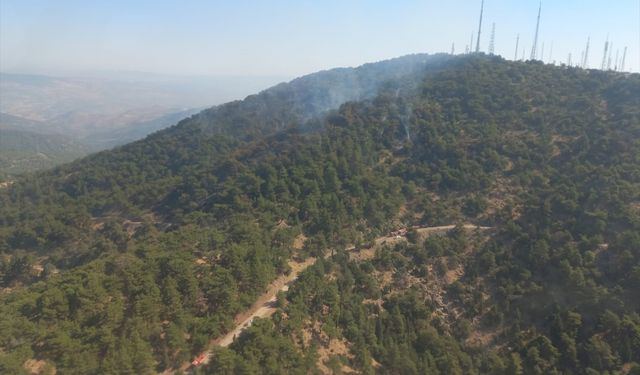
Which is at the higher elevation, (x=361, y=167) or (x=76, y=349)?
(x=361, y=167)

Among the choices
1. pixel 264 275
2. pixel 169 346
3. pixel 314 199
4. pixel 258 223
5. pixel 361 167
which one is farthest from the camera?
pixel 361 167

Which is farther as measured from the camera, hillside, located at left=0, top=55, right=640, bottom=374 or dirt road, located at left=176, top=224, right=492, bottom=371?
dirt road, located at left=176, top=224, right=492, bottom=371

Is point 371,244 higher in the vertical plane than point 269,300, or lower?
higher

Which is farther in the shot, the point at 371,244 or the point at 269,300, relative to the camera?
the point at 371,244

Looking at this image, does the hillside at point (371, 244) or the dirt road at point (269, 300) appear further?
the dirt road at point (269, 300)

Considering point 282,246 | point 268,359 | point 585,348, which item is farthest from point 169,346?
point 585,348

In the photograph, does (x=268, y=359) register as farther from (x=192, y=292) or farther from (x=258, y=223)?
(x=258, y=223)

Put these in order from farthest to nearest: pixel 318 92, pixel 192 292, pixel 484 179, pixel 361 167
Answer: pixel 318 92, pixel 361 167, pixel 484 179, pixel 192 292

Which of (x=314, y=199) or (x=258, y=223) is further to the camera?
(x=314, y=199)
